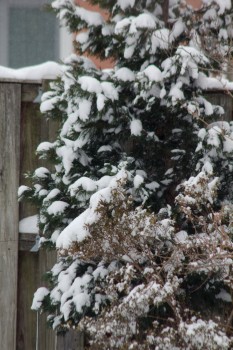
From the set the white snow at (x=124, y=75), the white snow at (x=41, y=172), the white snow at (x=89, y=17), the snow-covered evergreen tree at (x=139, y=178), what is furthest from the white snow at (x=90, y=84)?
the white snow at (x=41, y=172)

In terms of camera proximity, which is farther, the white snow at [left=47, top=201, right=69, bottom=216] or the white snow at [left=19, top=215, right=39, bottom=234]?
the white snow at [left=19, top=215, right=39, bottom=234]

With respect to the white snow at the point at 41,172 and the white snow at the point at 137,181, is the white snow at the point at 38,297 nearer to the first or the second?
the white snow at the point at 41,172

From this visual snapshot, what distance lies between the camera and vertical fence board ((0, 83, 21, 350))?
5191 mm

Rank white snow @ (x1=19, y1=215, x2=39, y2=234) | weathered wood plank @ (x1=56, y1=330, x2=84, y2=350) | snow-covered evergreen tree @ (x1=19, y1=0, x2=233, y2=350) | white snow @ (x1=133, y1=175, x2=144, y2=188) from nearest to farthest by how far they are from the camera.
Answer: snow-covered evergreen tree @ (x1=19, y1=0, x2=233, y2=350) < white snow @ (x1=133, y1=175, x2=144, y2=188) < weathered wood plank @ (x1=56, y1=330, x2=84, y2=350) < white snow @ (x1=19, y1=215, x2=39, y2=234)

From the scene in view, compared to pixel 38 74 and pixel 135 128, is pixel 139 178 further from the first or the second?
pixel 38 74

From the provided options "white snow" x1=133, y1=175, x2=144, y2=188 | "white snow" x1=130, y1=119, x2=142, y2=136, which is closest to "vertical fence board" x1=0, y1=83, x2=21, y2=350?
"white snow" x1=130, y1=119, x2=142, y2=136

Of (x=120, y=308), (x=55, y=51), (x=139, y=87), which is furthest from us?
(x=55, y=51)

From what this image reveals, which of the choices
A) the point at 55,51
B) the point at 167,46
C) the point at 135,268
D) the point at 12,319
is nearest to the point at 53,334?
the point at 12,319

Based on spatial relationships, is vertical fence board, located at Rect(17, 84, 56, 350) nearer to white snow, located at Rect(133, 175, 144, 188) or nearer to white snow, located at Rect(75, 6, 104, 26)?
white snow, located at Rect(75, 6, 104, 26)

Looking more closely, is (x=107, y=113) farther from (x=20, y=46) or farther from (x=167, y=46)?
(x=20, y=46)

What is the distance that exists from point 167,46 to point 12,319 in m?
1.97

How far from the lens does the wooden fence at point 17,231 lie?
519cm

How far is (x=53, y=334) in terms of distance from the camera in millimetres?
5207

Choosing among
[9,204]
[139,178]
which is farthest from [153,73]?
[9,204]
